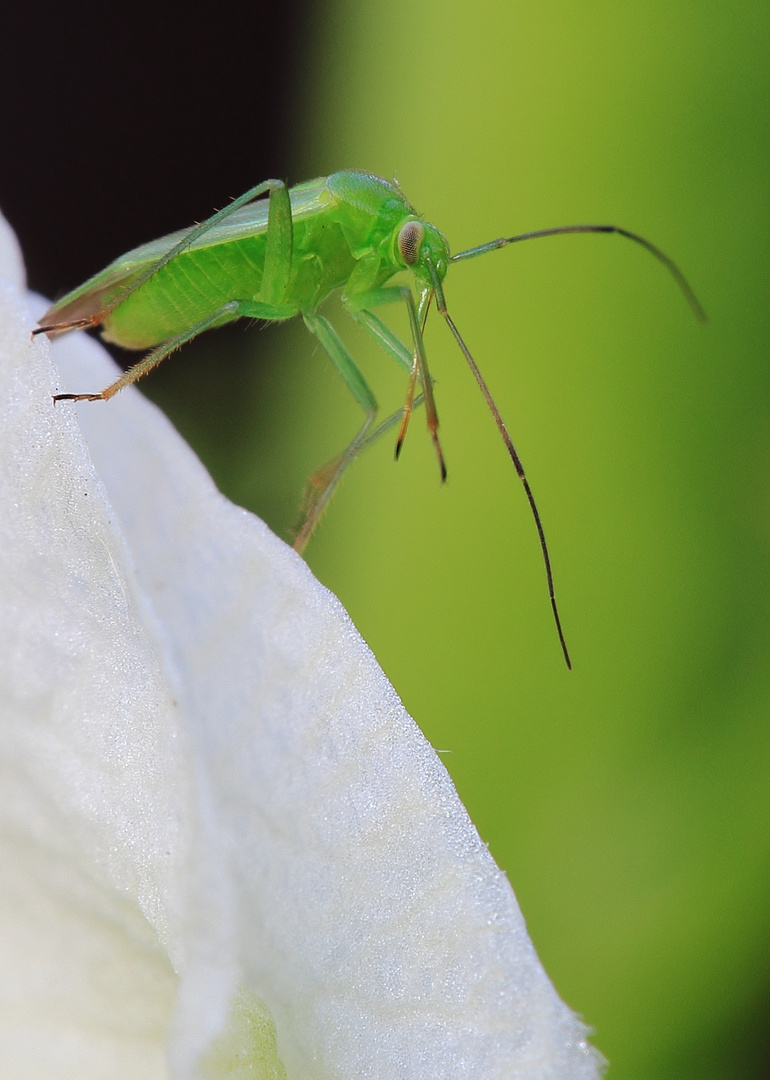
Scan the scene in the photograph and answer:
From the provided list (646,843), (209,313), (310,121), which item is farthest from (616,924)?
(310,121)

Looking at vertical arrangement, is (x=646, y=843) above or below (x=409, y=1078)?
below

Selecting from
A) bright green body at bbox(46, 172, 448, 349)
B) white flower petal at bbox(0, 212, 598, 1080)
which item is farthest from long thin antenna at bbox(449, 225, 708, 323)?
white flower petal at bbox(0, 212, 598, 1080)

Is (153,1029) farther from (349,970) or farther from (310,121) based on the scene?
(310,121)

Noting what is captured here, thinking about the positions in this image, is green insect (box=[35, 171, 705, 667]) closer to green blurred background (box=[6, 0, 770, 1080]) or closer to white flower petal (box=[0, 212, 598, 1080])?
green blurred background (box=[6, 0, 770, 1080])

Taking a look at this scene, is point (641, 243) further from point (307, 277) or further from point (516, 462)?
point (307, 277)

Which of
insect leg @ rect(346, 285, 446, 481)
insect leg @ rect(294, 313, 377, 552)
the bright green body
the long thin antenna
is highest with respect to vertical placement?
the long thin antenna

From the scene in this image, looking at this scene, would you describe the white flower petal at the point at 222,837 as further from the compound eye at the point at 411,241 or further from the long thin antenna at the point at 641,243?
the compound eye at the point at 411,241

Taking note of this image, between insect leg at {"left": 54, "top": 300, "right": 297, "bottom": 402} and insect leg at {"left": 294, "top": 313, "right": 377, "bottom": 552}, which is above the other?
insect leg at {"left": 54, "top": 300, "right": 297, "bottom": 402}

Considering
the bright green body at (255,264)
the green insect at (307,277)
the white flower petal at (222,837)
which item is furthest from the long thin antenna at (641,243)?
the white flower petal at (222,837)
